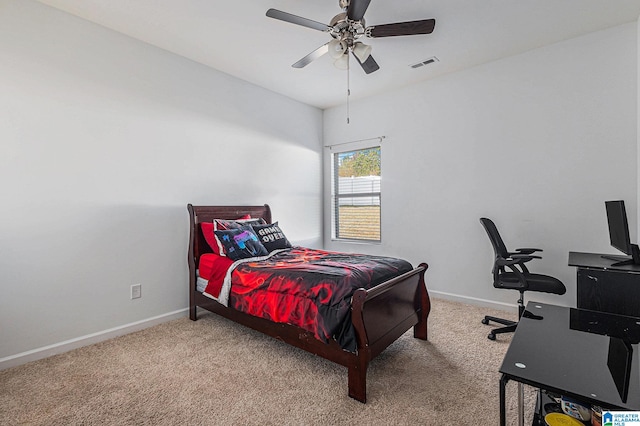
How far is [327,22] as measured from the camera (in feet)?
8.98

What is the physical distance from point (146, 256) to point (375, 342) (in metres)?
2.34

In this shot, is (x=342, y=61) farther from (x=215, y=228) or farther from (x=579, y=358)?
(x=579, y=358)

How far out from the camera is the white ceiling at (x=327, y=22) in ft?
8.09

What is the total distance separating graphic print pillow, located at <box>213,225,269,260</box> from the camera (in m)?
2.96

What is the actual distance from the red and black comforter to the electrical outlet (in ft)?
3.31

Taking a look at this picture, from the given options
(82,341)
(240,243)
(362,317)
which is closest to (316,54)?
(240,243)

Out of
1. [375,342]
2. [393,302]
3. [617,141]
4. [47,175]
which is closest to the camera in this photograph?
[375,342]

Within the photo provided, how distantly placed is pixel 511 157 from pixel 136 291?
407 centimetres

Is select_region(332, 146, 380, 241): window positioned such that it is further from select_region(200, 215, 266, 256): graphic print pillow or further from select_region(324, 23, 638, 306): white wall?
select_region(200, 215, 266, 256): graphic print pillow

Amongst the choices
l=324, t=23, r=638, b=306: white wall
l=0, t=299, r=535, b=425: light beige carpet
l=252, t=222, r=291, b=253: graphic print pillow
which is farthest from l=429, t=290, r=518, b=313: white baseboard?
l=252, t=222, r=291, b=253: graphic print pillow

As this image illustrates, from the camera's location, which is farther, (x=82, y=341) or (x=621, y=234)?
(x=82, y=341)

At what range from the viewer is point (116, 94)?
9.25ft

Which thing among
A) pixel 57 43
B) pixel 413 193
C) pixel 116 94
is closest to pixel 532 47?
pixel 413 193

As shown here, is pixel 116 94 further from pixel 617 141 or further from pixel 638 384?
pixel 617 141
